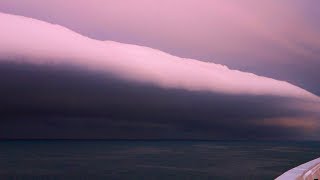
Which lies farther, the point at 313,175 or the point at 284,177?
the point at 313,175

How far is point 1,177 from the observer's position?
174ft

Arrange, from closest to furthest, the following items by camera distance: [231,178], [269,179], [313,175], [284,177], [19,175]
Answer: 1. [284,177]
2. [313,175]
3. [269,179]
4. [231,178]
5. [19,175]

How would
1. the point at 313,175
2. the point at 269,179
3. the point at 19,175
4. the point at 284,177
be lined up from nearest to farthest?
1. the point at 284,177
2. the point at 313,175
3. the point at 269,179
4. the point at 19,175

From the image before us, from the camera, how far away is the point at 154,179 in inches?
2002

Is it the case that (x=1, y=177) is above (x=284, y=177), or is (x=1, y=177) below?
below

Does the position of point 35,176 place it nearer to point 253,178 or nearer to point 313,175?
point 253,178

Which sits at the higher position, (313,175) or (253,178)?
(313,175)

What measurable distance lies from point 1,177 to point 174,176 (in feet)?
65.4

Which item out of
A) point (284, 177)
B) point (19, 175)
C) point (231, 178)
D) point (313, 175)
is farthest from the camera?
point (19, 175)

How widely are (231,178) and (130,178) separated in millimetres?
11624

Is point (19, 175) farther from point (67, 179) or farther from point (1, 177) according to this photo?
point (67, 179)

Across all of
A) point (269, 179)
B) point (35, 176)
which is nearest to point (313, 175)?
point (269, 179)

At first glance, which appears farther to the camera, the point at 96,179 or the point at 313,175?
the point at 96,179

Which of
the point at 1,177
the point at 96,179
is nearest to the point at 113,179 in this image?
the point at 96,179
